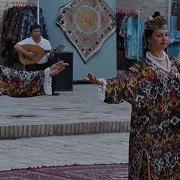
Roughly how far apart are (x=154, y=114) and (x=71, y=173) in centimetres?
257

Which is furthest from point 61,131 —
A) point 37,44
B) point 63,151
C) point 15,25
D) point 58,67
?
point 15,25

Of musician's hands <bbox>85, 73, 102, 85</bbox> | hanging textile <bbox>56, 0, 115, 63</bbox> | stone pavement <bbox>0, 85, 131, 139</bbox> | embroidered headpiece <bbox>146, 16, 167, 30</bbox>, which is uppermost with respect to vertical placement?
embroidered headpiece <bbox>146, 16, 167, 30</bbox>

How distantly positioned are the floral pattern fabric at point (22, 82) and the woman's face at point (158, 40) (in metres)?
1.10

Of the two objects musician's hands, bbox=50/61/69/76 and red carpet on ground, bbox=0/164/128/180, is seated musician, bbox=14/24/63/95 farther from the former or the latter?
musician's hands, bbox=50/61/69/76

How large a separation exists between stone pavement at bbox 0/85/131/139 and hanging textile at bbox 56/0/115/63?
317cm

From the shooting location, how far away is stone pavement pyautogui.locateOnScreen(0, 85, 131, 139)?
10.5 metres

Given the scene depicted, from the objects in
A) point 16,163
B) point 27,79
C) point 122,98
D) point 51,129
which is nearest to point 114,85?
point 122,98

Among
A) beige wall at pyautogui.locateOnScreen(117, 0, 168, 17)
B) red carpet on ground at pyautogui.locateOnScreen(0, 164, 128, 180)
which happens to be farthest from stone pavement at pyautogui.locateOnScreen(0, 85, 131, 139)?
beige wall at pyautogui.locateOnScreen(117, 0, 168, 17)

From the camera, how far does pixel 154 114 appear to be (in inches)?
212

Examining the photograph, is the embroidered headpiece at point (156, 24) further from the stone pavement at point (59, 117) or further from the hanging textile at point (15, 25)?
the hanging textile at point (15, 25)

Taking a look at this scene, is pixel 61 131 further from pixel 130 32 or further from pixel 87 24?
pixel 130 32

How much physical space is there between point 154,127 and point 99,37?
40.0 feet

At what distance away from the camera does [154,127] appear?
17.7 feet

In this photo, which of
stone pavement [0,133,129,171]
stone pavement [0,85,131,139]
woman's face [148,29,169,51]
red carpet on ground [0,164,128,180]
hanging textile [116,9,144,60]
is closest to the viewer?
woman's face [148,29,169,51]
